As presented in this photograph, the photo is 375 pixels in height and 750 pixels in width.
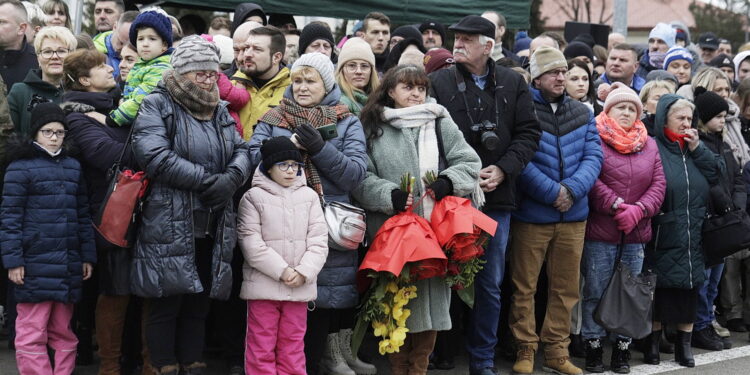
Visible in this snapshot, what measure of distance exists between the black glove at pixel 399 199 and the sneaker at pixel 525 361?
1.61 m

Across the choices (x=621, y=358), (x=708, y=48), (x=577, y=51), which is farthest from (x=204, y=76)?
(x=708, y=48)

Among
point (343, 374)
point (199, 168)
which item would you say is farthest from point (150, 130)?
point (343, 374)

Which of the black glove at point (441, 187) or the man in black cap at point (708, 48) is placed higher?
the man in black cap at point (708, 48)

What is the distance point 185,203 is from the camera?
5465 millimetres

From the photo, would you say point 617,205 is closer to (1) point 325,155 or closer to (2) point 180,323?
(1) point 325,155

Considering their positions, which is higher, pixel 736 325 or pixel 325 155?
pixel 325 155

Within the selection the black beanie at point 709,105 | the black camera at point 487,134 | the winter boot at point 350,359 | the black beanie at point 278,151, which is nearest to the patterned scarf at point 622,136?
the black beanie at point 709,105

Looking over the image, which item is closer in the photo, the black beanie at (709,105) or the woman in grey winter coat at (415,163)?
the woman in grey winter coat at (415,163)

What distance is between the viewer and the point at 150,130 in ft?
17.7

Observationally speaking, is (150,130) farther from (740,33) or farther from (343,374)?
(740,33)

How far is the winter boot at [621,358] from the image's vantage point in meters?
7.00

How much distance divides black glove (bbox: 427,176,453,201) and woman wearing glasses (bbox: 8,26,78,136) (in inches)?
101

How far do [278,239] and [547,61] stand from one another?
97.6 inches

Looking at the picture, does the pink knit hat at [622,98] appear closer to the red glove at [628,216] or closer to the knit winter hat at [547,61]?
the knit winter hat at [547,61]
